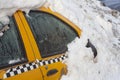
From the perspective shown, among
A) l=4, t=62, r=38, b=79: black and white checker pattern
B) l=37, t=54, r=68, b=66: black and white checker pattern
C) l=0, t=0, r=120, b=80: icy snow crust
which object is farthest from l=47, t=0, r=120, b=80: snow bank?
l=4, t=62, r=38, b=79: black and white checker pattern

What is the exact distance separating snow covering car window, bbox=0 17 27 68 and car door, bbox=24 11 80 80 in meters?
0.28

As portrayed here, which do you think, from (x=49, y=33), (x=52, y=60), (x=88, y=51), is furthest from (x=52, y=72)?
(x=88, y=51)

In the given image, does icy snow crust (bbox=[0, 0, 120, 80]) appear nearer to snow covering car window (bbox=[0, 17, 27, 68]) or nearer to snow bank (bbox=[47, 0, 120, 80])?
snow bank (bbox=[47, 0, 120, 80])

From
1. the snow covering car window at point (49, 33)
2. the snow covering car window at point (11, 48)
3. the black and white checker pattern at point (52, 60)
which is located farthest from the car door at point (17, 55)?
the snow covering car window at point (49, 33)

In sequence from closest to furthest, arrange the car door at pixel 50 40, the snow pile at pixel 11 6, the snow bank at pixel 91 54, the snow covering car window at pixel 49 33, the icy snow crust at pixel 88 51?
1. the snow pile at pixel 11 6
2. the car door at pixel 50 40
3. the snow covering car window at pixel 49 33
4. the icy snow crust at pixel 88 51
5. the snow bank at pixel 91 54

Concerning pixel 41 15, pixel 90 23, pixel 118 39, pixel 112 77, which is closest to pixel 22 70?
pixel 41 15

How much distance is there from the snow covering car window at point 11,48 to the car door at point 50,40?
0.93 feet

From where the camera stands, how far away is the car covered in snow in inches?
173

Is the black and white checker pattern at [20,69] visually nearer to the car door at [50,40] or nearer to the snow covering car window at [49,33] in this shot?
the car door at [50,40]

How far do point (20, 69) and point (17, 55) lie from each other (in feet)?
0.79

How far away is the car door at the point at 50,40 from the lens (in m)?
4.77

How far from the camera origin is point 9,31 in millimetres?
4613

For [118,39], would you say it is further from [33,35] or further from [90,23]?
[33,35]

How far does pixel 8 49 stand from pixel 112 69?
→ 244cm
